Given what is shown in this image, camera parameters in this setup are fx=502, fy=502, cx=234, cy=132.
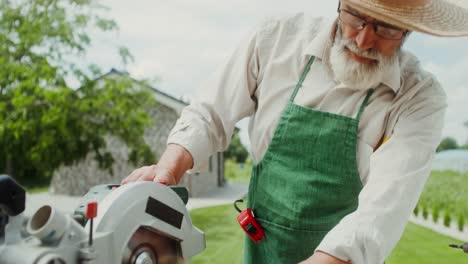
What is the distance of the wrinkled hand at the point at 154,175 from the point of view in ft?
4.76

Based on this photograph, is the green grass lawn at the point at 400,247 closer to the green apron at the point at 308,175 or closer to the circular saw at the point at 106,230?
the green apron at the point at 308,175

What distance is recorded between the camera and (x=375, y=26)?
159 centimetres

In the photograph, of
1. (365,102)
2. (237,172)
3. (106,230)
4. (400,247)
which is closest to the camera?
(106,230)

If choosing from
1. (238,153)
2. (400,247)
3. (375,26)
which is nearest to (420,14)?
(375,26)

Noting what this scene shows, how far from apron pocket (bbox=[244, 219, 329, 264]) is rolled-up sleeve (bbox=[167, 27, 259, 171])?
370 millimetres

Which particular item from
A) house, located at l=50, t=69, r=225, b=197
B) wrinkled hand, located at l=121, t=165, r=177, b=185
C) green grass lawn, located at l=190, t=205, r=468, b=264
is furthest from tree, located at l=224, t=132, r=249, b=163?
wrinkled hand, located at l=121, t=165, r=177, b=185

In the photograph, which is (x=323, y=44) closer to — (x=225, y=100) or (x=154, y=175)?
(x=225, y=100)

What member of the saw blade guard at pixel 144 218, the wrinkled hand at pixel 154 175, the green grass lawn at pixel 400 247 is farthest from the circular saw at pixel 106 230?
the green grass lawn at pixel 400 247

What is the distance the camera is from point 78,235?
100 centimetres

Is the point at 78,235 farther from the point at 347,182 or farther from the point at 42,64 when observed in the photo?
the point at 42,64

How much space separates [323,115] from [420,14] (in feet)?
1.50

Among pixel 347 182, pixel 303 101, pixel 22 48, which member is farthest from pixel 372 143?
pixel 22 48

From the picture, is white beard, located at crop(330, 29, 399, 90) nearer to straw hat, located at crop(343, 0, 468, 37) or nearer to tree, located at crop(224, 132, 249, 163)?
straw hat, located at crop(343, 0, 468, 37)

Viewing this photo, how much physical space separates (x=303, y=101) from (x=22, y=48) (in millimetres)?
10359
